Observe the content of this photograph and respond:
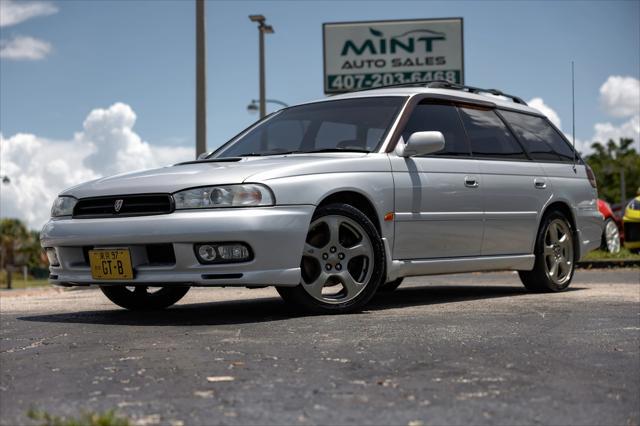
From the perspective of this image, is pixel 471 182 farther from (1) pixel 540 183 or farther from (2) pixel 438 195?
(1) pixel 540 183

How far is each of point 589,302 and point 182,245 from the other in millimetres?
3200

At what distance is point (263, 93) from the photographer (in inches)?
948

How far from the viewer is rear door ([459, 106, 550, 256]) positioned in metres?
7.53

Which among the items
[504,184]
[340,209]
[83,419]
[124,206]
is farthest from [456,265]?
[83,419]

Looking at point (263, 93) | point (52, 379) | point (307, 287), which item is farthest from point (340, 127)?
point (263, 93)

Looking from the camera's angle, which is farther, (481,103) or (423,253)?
(481,103)

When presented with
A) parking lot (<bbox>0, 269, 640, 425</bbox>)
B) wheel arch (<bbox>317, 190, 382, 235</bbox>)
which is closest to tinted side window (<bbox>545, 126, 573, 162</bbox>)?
parking lot (<bbox>0, 269, 640, 425</bbox>)

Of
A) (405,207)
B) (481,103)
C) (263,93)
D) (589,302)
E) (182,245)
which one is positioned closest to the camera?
(182,245)

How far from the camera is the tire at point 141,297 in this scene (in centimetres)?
702

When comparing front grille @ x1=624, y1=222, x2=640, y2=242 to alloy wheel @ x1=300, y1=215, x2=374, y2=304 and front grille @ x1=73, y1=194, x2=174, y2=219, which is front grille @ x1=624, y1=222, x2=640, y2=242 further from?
front grille @ x1=73, y1=194, x2=174, y2=219

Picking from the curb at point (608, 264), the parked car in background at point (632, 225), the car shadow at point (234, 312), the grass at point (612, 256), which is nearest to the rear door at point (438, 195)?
the car shadow at point (234, 312)

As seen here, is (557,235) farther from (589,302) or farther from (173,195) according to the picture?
(173,195)

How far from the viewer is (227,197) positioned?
18.9 feet

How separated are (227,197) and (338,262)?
0.91 meters
